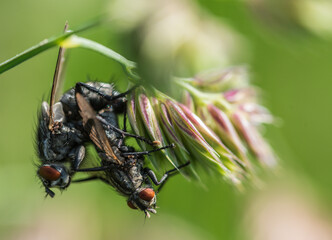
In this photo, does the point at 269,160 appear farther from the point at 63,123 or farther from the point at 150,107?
the point at 63,123

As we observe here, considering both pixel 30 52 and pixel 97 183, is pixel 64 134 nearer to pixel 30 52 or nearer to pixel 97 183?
pixel 30 52

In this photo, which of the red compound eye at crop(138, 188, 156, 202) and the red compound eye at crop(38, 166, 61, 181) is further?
the red compound eye at crop(138, 188, 156, 202)

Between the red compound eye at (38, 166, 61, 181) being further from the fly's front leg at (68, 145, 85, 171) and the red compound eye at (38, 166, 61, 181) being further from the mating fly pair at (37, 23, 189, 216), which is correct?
the fly's front leg at (68, 145, 85, 171)

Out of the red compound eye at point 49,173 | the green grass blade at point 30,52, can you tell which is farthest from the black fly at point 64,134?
the green grass blade at point 30,52

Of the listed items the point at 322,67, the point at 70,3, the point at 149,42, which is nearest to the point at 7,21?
the point at 70,3

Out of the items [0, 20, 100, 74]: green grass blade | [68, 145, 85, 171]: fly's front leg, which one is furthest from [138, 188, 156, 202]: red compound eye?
[0, 20, 100, 74]: green grass blade

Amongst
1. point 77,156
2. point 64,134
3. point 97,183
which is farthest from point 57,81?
point 97,183

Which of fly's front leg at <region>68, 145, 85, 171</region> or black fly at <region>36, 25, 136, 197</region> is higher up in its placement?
black fly at <region>36, 25, 136, 197</region>

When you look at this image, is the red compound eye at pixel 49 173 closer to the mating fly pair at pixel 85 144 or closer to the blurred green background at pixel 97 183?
the mating fly pair at pixel 85 144
